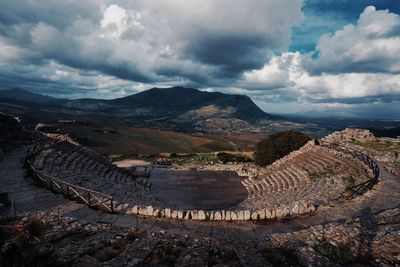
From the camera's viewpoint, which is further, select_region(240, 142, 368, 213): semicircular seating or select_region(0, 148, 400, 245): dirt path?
select_region(240, 142, 368, 213): semicircular seating

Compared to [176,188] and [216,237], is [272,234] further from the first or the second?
[176,188]

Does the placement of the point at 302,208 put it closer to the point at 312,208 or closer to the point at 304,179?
the point at 312,208

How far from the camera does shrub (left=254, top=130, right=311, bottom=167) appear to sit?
45844mm

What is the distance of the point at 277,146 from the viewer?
46.5m

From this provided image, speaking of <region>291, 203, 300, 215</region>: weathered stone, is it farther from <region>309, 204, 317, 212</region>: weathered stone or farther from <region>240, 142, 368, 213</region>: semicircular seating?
<region>240, 142, 368, 213</region>: semicircular seating

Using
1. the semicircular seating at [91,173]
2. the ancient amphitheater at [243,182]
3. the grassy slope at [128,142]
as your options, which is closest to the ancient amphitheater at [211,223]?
the ancient amphitheater at [243,182]

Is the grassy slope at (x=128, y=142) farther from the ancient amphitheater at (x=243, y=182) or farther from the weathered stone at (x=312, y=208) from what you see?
the weathered stone at (x=312, y=208)

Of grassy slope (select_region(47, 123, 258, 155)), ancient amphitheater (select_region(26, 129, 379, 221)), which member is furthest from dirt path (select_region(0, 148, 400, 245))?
grassy slope (select_region(47, 123, 258, 155))

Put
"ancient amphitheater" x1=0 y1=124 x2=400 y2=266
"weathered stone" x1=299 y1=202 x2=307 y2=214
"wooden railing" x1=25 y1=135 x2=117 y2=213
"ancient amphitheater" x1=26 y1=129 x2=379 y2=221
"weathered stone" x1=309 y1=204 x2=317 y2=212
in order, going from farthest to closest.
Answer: "weathered stone" x1=309 y1=204 x2=317 y2=212 → "weathered stone" x1=299 y1=202 x2=307 y2=214 → "wooden railing" x1=25 y1=135 x2=117 y2=213 → "ancient amphitheater" x1=26 y1=129 x2=379 y2=221 → "ancient amphitheater" x1=0 y1=124 x2=400 y2=266

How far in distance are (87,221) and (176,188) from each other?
19.4m

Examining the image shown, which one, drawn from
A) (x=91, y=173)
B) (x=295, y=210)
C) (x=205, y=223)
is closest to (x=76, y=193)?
(x=205, y=223)

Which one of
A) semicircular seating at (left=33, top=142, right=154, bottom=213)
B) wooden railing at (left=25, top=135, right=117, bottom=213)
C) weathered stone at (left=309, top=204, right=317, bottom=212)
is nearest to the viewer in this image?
wooden railing at (left=25, top=135, right=117, bottom=213)

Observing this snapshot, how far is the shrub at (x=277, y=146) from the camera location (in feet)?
150

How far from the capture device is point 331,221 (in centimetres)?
1581
